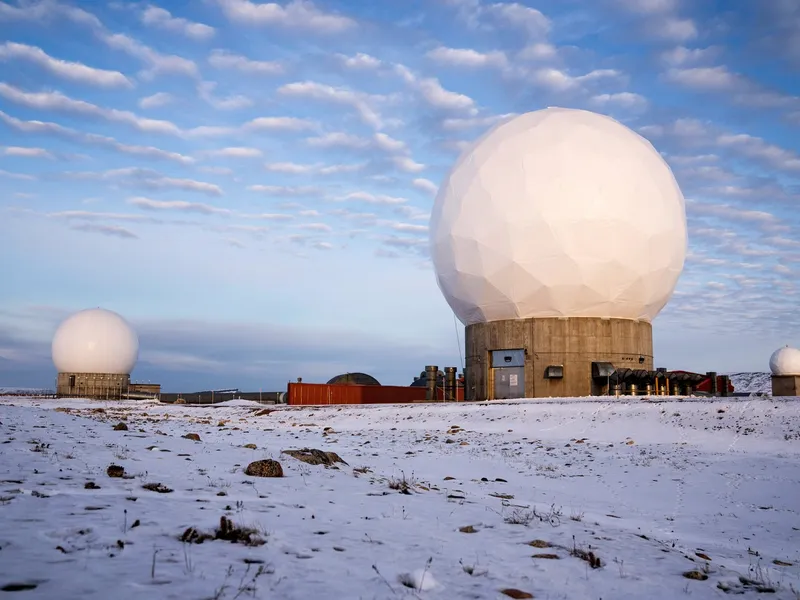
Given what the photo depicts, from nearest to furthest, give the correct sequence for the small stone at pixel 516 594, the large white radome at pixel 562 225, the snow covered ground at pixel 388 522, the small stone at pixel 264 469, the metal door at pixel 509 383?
the snow covered ground at pixel 388 522
the small stone at pixel 516 594
the small stone at pixel 264 469
the large white radome at pixel 562 225
the metal door at pixel 509 383

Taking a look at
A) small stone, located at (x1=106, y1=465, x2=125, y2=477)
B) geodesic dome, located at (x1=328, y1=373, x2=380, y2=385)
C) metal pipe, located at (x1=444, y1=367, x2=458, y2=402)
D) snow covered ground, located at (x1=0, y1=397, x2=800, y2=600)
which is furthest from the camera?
geodesic dome, located at (x1=328, y1=373, x2=380, y2=385)

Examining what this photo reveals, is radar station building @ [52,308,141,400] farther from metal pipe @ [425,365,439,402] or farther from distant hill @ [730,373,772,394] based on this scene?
distant hill @ [730,373,772,394]

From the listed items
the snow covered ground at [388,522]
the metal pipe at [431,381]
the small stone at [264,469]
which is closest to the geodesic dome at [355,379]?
the metal pipe at [431,381]

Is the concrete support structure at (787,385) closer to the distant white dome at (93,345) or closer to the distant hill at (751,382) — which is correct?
the distant hill at (751,382)

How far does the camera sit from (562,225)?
30.9 m

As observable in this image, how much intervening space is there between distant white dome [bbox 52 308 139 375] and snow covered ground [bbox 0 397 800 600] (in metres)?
43.4

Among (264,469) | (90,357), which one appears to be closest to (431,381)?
(264,469)

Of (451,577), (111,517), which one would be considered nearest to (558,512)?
(451,577)

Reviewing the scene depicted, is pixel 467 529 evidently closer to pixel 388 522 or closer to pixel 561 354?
pixel 388 522

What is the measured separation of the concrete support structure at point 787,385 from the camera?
47531 millimetres

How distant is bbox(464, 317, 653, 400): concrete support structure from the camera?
32.3 meters

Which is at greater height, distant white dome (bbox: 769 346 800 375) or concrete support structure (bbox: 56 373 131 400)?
distant white dome (bbox: 769 346 800 375)

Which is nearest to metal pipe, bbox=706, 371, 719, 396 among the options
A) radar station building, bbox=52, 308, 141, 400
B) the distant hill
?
the distant hill

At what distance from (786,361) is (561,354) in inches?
1021
